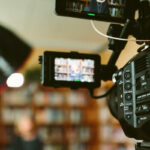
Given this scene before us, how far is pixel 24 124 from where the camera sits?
12.0ft

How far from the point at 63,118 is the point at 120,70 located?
3.77 metres

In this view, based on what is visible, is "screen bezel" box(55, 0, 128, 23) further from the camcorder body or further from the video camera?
the camcorder body

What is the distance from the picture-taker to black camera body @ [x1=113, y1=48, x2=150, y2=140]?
0.79 m

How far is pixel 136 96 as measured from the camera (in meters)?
0.84

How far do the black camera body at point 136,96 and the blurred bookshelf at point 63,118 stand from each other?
11.3 ft

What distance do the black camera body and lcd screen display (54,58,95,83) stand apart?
193mm

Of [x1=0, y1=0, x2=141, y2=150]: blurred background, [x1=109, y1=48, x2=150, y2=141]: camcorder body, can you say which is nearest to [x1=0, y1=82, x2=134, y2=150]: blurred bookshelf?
[x1=0, y1=0, x2=141, y2=150]: blurred background

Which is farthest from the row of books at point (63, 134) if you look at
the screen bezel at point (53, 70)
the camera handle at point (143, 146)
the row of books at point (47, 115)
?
the camera handle at point (143, 146)

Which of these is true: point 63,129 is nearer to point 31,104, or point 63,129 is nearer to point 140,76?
point 31,104

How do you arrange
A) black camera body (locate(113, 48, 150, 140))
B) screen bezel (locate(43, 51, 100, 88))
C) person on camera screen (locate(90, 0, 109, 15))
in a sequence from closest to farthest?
black camera body (locate(113, 48, 150, 140)), person on camera screen (locate(90, 0, 109, 15)), screen bezel (locate(43, 51, 100, 88))

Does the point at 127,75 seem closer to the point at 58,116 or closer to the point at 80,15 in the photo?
the point at 80,15

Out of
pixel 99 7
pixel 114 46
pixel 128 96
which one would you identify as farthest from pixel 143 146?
pixel 99 7

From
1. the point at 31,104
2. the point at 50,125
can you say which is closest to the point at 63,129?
the point at 50,125

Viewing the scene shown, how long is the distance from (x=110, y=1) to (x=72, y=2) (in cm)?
13
